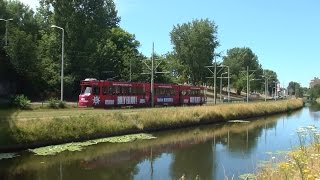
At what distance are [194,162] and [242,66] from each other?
129491 mm

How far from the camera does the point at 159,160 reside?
2709 cm

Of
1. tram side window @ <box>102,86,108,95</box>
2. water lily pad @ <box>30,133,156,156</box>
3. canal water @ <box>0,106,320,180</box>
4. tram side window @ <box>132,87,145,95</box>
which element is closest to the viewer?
canal water @ <box>0,106,320,180</box>

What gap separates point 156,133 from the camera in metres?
40.2

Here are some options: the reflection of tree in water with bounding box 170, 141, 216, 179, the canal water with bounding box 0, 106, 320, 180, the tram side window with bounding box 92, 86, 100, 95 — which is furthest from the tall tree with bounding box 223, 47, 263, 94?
the reflection of tree in water with bounding box 170, 141, 216, 179

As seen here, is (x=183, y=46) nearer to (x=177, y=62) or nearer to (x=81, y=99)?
(x=177, y=62)

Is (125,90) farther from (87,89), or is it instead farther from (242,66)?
(242,66)

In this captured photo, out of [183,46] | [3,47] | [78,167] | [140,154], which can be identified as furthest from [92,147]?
[183,46]

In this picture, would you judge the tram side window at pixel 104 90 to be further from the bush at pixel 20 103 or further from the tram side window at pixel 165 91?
the tram side window at pixel 165 91

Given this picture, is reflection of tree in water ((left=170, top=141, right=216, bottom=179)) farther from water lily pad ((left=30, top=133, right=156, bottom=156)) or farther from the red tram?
the red tram

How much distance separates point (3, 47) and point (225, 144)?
3743 centimetres

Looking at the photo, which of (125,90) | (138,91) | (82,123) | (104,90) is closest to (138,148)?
(82,123)

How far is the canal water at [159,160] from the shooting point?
22.0 metres

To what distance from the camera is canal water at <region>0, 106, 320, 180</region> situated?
72.3 ft

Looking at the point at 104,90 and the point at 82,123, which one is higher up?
the point at 104,90
